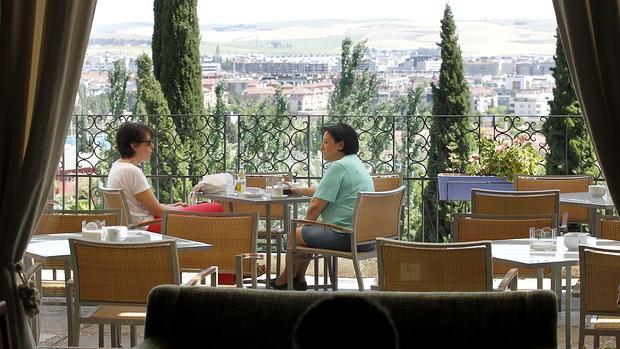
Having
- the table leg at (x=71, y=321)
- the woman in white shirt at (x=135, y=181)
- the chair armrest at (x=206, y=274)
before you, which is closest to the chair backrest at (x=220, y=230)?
the chair armrest at (x=206, y=274)

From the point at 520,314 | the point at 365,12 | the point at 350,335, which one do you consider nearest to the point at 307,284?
the point at 520,314

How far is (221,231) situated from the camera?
6.28m

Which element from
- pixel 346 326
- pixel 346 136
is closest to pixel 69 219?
pixel 346 136

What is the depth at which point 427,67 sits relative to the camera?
53.3 ft

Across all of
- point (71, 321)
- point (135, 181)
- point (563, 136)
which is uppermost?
point (563, 136)

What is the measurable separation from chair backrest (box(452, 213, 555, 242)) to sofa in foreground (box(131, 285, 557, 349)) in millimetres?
2265

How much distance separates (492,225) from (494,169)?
11.6 ft

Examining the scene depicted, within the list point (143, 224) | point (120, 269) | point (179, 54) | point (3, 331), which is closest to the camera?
point (3, 331)

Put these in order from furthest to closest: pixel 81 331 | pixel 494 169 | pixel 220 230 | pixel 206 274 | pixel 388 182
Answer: pixel 494 169, pixel 388 182, pixel 81 331, pixel 220 230, pixel 206 274

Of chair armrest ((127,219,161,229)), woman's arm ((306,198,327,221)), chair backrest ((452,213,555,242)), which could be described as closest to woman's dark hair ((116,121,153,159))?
chair armrest ((127,219,161,229))

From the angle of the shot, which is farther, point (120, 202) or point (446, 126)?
point (446, 126)

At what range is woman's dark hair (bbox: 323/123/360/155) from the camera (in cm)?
786

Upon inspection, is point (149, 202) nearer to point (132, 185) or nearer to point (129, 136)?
point (132, 185)

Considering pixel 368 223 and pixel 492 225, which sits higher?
pixel 492 225
